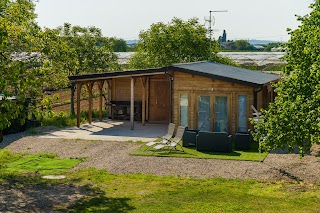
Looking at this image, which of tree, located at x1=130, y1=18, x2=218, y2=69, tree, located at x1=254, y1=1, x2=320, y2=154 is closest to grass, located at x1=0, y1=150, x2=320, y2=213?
tree, located at x1=254, y1=1, x2=320, y2=154

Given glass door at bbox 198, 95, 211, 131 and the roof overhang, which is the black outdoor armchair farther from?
glass door at bbox 198, 95, 211, 131

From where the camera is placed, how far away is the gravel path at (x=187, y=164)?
537 inches

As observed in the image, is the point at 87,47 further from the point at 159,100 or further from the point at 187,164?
the point at 187,164

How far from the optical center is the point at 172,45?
35000 millimetres

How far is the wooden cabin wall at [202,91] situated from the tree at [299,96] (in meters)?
7.45

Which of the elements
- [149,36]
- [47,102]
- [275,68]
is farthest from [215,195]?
[275,68]

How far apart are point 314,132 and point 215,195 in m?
2.78

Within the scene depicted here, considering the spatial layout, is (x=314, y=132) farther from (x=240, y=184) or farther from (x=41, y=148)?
(x=41, y=148)

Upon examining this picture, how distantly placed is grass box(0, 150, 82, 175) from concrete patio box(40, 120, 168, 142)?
3.97m

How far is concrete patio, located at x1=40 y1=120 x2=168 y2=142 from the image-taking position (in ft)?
66.8

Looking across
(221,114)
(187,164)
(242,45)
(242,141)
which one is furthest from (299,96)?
(242,45)

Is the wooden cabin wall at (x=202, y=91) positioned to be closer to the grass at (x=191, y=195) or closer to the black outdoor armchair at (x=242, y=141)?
the black outdoor armchair at (x=242, y=141)

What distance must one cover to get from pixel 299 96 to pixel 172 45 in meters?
25.0

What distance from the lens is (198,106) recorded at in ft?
66.1
